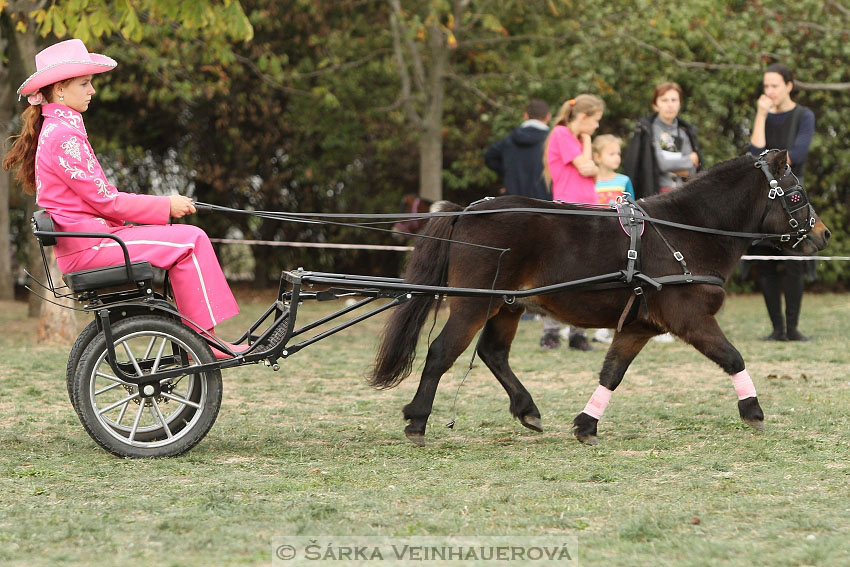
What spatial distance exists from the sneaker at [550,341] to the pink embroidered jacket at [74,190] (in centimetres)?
546

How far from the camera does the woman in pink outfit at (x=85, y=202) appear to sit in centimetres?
532

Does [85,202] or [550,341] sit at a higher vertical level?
[85,202]

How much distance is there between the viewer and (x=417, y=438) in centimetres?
590

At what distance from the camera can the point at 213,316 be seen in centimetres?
554

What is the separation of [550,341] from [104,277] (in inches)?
225

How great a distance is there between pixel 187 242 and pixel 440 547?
2.28 m

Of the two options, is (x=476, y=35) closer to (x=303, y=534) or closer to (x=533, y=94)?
(x=533, y=94)

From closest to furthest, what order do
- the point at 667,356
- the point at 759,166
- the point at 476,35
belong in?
the point at 759,166
the point at 667,356
the point at 476,35

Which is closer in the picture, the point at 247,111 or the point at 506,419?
the point at 506,419

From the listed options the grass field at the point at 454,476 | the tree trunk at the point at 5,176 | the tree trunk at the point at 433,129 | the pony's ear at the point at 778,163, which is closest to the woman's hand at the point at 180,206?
the grass field at the point at 454,476

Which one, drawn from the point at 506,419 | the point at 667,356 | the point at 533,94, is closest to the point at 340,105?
the point at 533,94

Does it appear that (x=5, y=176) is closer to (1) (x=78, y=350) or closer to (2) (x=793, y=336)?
(1) (x=78, y=350)

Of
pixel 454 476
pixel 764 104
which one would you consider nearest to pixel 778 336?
pixel 764 104

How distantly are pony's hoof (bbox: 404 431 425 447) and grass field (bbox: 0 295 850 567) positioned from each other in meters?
0.05
